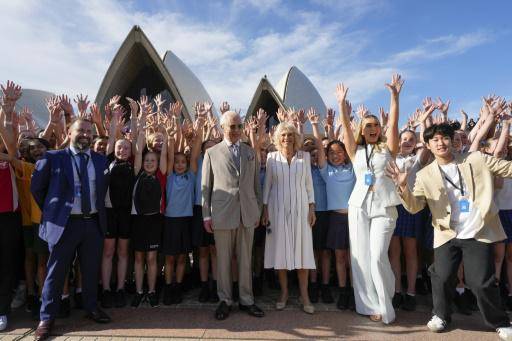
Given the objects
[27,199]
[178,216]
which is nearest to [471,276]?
[178,216]

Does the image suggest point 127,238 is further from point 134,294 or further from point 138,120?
point 138,120

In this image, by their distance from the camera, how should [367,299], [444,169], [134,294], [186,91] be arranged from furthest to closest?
[186,91] → [134,294] → [367,299] → [444,169]

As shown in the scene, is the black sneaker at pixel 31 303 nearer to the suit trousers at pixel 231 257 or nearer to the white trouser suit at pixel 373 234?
the suit trousers at pixel 231 257

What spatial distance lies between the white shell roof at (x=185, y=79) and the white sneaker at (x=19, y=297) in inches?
626

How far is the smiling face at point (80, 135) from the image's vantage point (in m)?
3.23

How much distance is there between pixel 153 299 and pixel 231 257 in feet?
3.43

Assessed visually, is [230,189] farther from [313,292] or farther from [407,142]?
[407,142]

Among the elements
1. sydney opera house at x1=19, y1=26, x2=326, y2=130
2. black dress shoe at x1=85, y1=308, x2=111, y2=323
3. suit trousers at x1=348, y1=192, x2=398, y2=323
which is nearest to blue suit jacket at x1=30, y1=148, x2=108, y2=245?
black dress shoe at x1=85, y1=308, x2=111, y2=323

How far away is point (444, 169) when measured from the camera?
3.14 meters

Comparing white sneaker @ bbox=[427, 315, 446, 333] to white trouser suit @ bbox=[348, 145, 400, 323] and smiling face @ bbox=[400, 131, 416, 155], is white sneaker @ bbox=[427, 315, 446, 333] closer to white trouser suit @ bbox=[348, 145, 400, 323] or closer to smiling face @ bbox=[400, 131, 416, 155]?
white trouser suit @ bbox=[348, 145, 400, 323]

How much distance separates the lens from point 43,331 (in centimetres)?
291

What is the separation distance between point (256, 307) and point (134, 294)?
1.61 m

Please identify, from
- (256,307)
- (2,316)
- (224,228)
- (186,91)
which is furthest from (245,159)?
(186,91)

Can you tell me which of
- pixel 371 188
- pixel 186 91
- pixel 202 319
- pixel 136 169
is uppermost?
pixel 186 91
